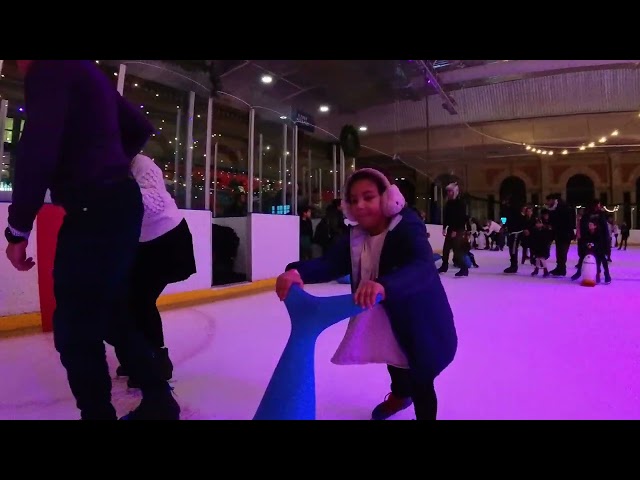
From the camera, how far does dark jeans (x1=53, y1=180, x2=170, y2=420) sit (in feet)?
2.79

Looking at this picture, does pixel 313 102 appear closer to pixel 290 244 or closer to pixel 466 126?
pixel 290 244

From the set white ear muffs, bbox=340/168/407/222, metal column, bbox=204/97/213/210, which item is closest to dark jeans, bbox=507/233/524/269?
metal column, bbox=204/97/213/210

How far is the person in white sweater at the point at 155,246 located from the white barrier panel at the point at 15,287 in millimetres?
1457

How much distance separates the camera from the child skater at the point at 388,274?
1.01 metres

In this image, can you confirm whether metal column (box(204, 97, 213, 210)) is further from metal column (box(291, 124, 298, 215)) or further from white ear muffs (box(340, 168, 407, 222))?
white ear muffs (box(340, 168, 407, 222))

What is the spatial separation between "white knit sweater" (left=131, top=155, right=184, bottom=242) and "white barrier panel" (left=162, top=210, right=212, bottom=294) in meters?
2.12

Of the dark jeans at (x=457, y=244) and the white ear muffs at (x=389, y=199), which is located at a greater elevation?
the white ear muffs at (x=389, y=199)

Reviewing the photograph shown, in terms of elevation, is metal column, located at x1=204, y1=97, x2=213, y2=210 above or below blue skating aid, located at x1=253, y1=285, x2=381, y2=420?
above

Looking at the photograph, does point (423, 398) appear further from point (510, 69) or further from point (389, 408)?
point (510, 69)

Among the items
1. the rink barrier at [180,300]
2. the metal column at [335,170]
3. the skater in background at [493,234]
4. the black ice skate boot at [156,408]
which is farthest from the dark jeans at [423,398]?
the skater in background at [493,234]

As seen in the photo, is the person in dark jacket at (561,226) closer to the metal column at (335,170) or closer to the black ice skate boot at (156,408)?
the metal column at (335,170)

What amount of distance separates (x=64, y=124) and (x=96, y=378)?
0.50m

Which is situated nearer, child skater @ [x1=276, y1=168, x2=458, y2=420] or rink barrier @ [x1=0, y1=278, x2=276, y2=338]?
child skater @ [x1=276, y1=168, x2=458, y2=420]
